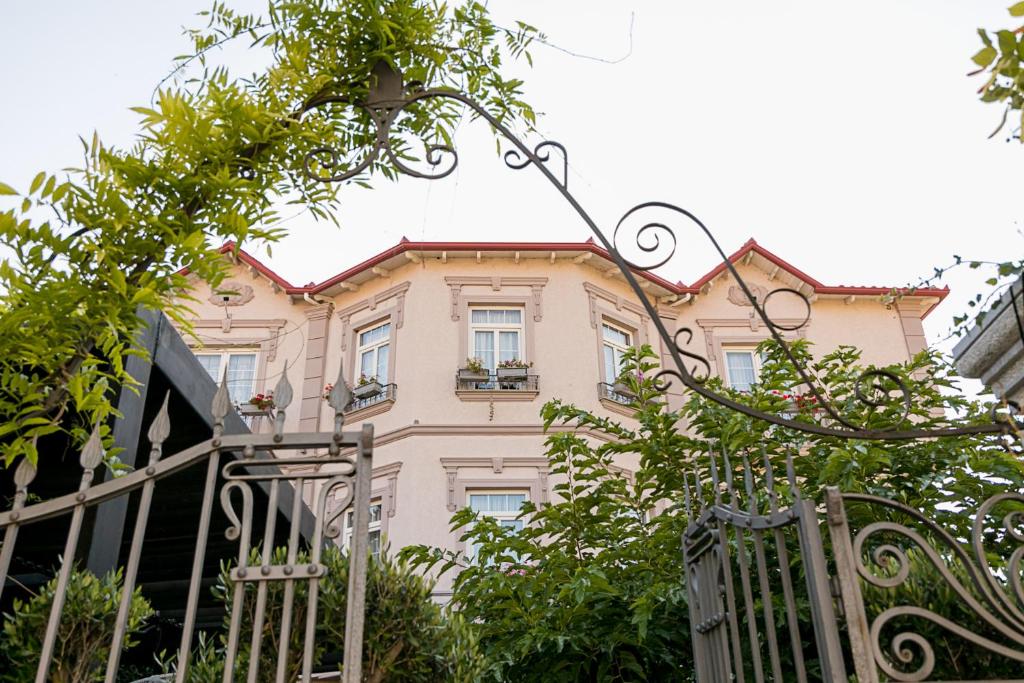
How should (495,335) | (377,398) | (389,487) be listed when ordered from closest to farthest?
(389,487) → (377,398) → (495,335)

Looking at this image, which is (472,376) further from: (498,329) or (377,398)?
(377,398)

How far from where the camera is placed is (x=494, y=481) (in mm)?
14039

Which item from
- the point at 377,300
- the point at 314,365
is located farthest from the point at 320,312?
the point at 377,300

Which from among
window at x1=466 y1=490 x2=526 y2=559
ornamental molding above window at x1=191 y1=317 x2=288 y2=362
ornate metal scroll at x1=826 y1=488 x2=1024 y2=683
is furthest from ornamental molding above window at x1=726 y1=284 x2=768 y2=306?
ornate metal scroll at x1=826 y1=488 x2=1024 y2=683

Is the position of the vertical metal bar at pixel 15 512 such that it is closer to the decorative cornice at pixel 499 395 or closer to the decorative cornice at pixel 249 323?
the decorative cornice at pixel 499 395

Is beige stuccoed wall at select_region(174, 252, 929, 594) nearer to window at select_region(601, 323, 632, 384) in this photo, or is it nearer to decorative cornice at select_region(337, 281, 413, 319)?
decorative cornice at select_region(337, 281, 413, 319)

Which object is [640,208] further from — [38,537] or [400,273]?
[400,273]

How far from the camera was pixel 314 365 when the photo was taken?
16.3 metres

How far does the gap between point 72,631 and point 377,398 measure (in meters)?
12.7

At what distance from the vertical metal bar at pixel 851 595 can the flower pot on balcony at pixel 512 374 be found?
40.6 ft

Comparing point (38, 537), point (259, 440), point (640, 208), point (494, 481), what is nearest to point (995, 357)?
point (640, 208)

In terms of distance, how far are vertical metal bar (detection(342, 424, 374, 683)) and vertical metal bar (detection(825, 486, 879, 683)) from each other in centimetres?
125

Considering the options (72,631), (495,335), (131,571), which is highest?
(495,335)

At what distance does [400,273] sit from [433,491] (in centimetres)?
444
